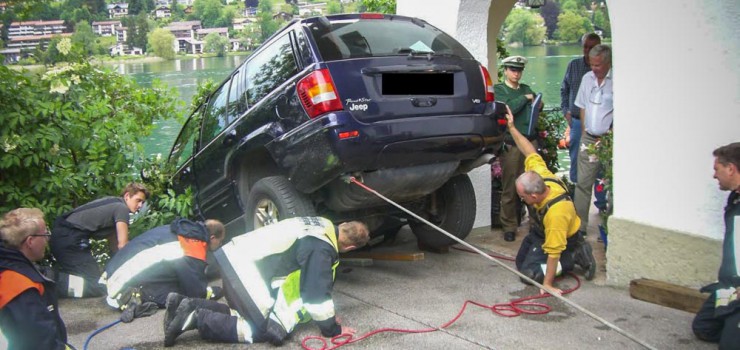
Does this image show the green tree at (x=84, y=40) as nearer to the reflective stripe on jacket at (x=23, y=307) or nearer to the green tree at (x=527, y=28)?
the reflective stripe on jacket at (x=23, y=307)

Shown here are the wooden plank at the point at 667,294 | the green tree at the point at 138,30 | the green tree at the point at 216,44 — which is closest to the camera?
the wooden plank at the point at 667,294

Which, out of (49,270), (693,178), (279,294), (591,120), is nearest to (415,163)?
(279,294)

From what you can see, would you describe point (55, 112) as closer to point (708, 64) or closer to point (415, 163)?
point (415, 163)

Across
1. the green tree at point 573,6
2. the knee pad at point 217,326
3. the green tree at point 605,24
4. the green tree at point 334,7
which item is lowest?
the knee pad at point 217,326

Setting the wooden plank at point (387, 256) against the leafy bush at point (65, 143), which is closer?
the leafy bush at point (65, 143)

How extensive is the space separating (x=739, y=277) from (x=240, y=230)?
411 centimetres

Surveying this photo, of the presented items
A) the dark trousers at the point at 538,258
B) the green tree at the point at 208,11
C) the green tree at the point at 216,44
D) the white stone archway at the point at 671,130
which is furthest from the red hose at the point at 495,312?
the green tree at the point at 208,11

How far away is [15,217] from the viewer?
171 inches

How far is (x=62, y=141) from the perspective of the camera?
6660 mm

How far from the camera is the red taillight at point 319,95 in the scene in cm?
510

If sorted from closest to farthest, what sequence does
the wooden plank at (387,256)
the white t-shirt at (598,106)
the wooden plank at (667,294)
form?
the wooden plank at (667,294), the wooden plank at (387,256), the white t-shirt at (598,106)

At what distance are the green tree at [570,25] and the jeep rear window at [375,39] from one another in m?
19.2

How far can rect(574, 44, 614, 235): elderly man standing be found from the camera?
683 cm

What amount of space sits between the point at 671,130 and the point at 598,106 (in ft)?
5.69
